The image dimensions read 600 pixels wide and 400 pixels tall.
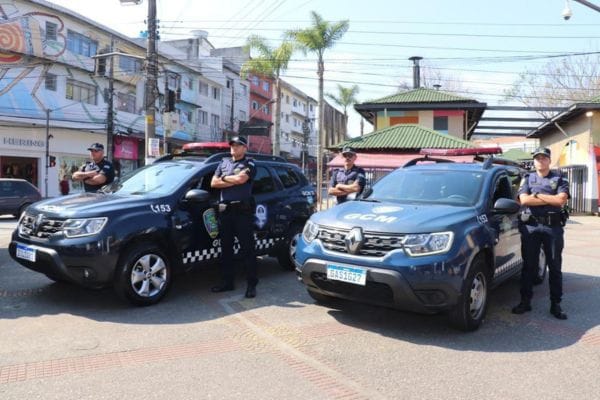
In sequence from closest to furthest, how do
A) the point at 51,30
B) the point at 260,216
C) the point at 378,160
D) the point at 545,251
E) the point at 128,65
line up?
the point at 545,251, the point at 260,216, the point at 378,160, the point at 51,30, the point at 128,65

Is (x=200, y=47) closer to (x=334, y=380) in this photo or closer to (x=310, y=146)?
(x=310, y=146)

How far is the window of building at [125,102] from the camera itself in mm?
31391

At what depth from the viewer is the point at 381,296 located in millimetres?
4418

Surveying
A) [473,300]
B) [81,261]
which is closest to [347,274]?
[473,300]

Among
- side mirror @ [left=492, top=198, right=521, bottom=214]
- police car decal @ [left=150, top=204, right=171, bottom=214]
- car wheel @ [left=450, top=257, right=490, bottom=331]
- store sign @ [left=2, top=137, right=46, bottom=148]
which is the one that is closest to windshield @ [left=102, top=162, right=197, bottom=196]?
police car decal @ [left=150, top=204, right=171, bottom=214]

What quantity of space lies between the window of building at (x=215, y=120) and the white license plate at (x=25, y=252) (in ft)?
131

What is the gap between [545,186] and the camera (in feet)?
17.4

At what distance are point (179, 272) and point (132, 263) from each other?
70 centimetres

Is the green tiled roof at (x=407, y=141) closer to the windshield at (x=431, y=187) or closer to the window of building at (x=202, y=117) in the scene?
the windshield at (x=431, y=187)

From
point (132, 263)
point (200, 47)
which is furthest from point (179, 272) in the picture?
point (200, 47)

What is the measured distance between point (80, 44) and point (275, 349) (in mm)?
29067

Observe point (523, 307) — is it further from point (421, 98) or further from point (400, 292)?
point (421, 98)

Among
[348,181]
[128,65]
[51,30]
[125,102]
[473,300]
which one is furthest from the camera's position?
[128,65]

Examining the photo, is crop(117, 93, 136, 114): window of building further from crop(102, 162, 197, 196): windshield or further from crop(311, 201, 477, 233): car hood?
crop(311, 201, 477, 233): car hood
